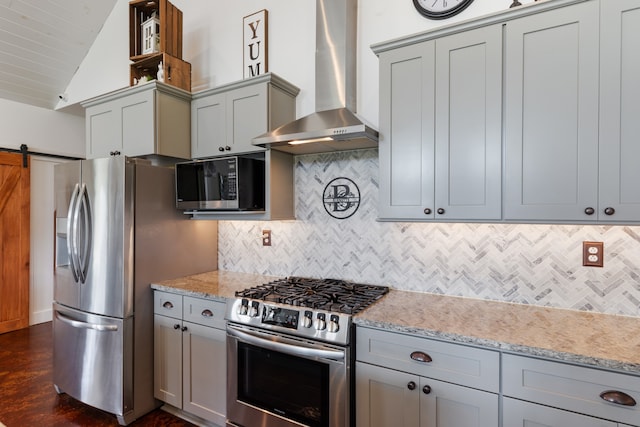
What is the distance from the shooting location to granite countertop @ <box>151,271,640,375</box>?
Answer: 1.30 meters

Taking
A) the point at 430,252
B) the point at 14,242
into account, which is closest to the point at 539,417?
the point at 430,252

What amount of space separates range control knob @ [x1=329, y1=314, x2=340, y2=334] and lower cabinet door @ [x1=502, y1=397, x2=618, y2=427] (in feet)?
2.51

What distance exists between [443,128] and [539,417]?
4.45ft

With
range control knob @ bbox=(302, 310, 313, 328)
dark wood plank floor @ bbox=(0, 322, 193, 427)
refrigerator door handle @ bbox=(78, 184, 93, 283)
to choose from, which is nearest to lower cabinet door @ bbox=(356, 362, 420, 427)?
range control knob @ bbox=(302, 310, 313, 328)

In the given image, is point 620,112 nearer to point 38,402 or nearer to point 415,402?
point 415,402

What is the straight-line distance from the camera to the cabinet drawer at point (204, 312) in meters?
2.21

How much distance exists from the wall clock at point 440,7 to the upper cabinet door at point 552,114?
567mm

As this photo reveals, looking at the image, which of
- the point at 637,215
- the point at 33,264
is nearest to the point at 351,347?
the point at 637,215

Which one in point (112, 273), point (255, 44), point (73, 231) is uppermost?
point (255, 44)

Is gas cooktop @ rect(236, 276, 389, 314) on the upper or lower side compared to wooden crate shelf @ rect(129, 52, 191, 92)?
lower

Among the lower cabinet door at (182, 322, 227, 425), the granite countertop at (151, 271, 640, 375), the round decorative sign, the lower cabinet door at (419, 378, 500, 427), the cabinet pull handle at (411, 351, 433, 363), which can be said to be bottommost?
the lower cabinet door at (182, 322, 227, 425)

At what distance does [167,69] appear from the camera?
9.26 ft

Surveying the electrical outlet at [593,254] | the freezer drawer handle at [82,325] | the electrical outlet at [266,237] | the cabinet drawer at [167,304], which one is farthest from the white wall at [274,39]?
the freezer drawer handle at [82,325]

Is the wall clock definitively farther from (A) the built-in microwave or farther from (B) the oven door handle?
(B) the oven door handle
